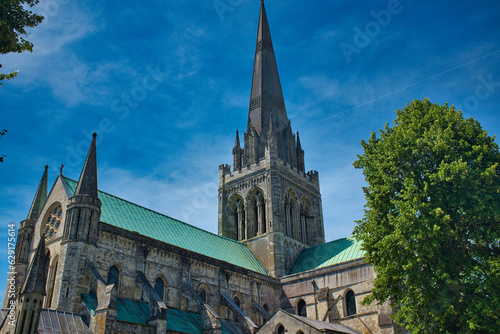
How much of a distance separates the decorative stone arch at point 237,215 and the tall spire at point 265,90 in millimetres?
7451

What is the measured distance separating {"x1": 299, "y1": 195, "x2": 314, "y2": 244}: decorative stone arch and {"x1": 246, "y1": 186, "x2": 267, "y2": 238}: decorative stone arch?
15.0 ft

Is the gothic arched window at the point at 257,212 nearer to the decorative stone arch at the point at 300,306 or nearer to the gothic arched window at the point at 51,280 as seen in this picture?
the decorative stone arch at the point at 300,306

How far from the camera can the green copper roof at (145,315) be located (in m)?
23.6

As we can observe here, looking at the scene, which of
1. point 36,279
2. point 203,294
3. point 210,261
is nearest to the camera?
point 36,279

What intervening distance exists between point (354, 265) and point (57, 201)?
21.0 m

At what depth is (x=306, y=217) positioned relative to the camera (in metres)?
47.4

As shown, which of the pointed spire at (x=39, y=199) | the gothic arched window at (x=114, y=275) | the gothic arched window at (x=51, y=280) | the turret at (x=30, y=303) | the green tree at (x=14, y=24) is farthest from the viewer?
the pointed spire at (x=39, y=199)

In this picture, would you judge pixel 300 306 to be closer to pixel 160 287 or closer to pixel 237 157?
pixel 160 287

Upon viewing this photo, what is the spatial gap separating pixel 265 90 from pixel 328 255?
19.5 m

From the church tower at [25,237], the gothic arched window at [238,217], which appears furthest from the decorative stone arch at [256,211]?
the church tower at [25,237]

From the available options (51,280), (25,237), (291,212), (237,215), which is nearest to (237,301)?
(237,215)

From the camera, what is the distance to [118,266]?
88.0 ft

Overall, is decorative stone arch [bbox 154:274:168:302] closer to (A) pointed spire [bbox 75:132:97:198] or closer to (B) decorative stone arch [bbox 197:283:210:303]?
(B) decorative stone arch [bbox 197:283:210:303]

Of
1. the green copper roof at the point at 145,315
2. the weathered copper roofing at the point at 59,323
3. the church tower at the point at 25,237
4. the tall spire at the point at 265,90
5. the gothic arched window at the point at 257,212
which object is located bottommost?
the weathered copper roofing at the point at 59,323
